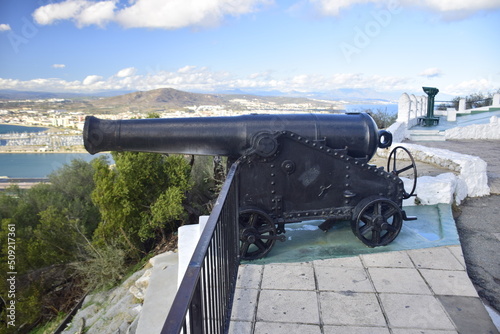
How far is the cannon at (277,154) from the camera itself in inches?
129

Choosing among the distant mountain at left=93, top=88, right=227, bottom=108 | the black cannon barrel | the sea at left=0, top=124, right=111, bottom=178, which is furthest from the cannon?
the sea at left=0, top=124, right=111, bottom=178

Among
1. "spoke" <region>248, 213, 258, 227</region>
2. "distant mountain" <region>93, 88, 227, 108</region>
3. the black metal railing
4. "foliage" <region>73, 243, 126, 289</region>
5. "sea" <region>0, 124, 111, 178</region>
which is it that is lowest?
"sea" <region>0, 124, 111, 178</region>

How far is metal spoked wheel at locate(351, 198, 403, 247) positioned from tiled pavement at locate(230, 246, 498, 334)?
215 mm

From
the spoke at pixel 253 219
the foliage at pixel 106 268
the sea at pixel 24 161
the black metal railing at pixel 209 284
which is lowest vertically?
the sea at pixel 24 161

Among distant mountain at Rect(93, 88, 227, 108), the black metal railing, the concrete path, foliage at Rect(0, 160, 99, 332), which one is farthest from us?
distant mountain at Rect(93, 88, 227, 108)

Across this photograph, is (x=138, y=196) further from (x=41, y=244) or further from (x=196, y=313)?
(x=196, y=313)

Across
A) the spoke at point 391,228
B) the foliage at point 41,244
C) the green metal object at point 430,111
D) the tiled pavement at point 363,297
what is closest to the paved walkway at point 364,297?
the tiled pavement at point 363,297

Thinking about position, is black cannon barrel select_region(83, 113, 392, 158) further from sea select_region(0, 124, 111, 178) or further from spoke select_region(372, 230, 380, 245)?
sea select_region(0, 124, 111, 178)

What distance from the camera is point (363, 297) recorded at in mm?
2758

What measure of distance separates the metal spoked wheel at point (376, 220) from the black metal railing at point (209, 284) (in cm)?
123

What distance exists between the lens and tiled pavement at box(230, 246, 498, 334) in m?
2.41

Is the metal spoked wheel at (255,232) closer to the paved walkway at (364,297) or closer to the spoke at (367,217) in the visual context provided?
the paved walkway at (364,297)

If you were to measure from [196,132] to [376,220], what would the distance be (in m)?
1.82

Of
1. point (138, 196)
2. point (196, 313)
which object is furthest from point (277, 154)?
point (138, 196)
